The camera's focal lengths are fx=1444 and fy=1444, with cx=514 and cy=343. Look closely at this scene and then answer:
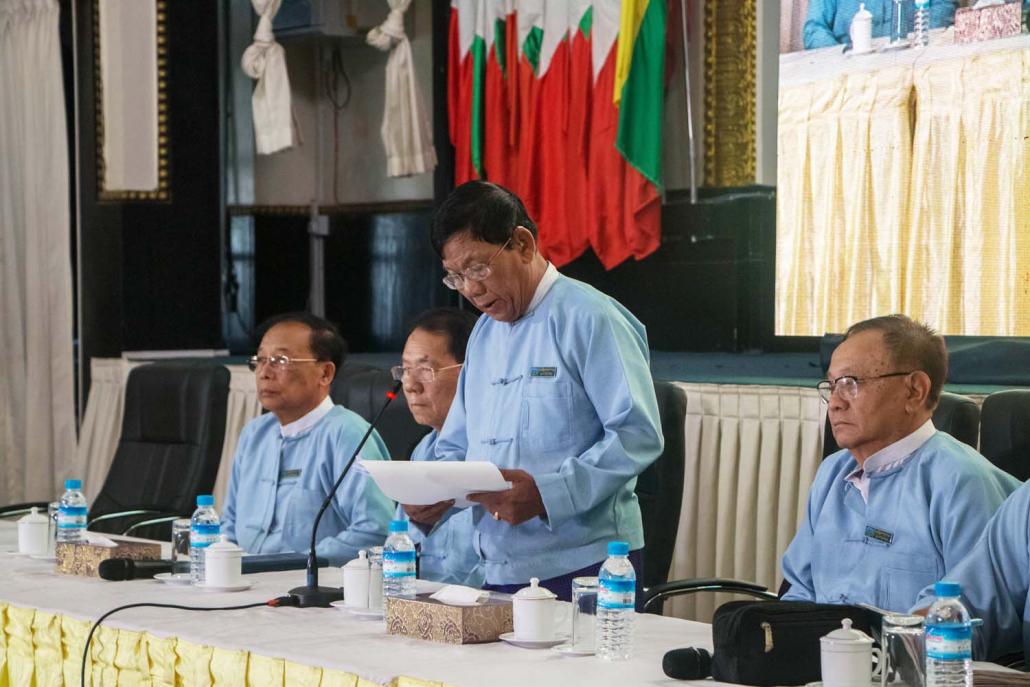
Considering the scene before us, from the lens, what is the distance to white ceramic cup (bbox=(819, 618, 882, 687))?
1654mm

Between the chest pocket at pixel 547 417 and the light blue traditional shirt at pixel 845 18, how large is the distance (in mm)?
2462

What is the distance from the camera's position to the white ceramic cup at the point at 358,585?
7.47 ft

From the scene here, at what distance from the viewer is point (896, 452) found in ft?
7.78

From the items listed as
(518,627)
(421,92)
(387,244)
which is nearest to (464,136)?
(421,92)

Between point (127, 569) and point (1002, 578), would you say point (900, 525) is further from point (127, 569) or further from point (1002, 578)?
point (127, 569)

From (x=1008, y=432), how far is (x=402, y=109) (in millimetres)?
4185

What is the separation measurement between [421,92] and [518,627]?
4.75 meters

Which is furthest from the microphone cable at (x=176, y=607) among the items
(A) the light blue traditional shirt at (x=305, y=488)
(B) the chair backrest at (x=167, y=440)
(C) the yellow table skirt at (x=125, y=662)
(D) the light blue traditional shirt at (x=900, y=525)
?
(B) the chair backrest at (x=167, y=440)

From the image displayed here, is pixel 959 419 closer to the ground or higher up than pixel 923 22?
closer to the ground

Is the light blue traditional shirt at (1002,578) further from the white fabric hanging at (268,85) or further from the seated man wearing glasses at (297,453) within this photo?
the white fabric hanging at (268,85)

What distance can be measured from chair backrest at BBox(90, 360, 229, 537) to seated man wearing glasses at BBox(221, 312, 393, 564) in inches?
37.3

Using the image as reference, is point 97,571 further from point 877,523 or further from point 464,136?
point 464,136

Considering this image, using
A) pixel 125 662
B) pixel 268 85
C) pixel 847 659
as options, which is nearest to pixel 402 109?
pixel 268 85

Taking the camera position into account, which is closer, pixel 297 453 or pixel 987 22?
pixel 297 453
